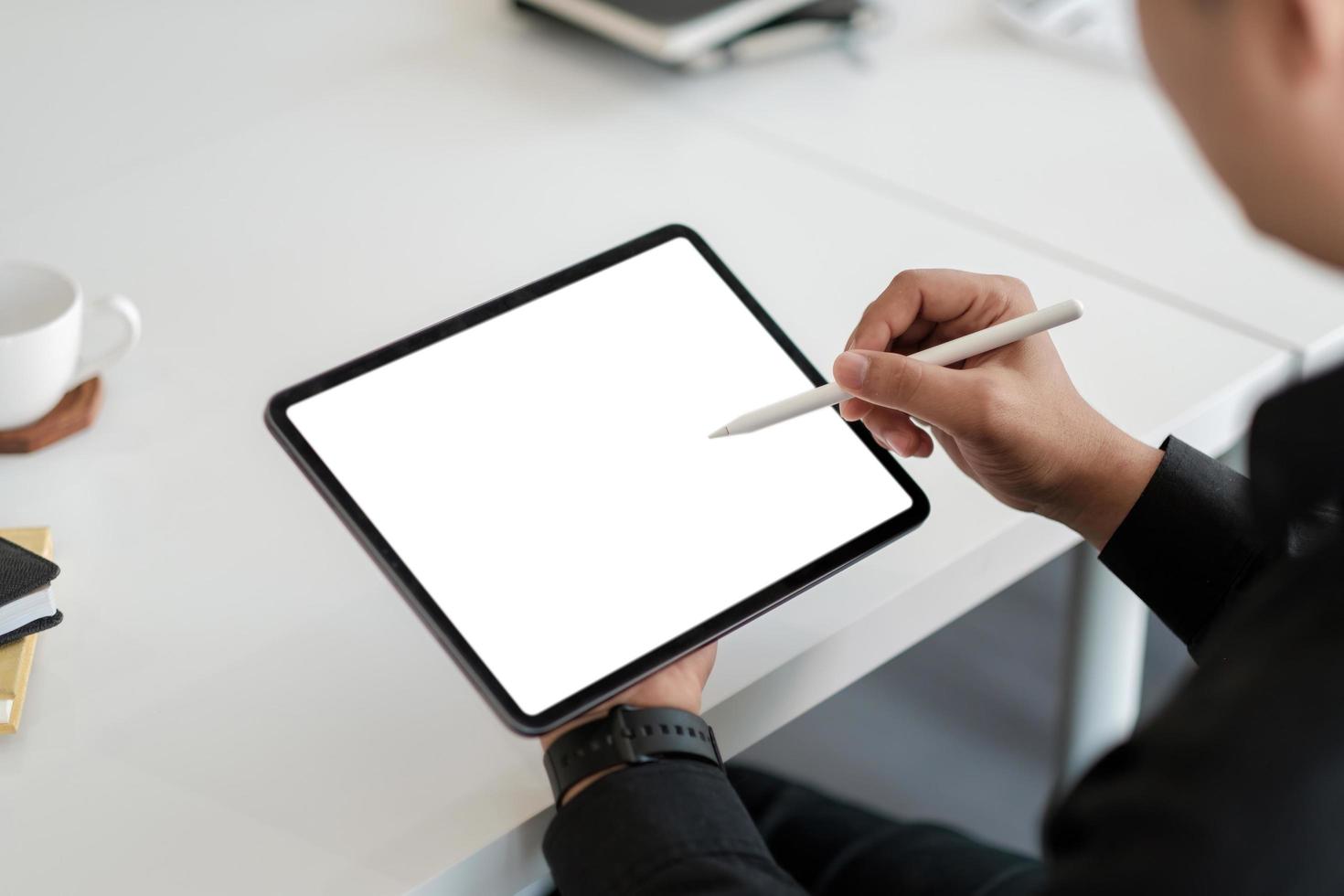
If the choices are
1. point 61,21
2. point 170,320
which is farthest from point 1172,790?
point 61,21

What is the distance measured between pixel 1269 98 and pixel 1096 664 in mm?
762

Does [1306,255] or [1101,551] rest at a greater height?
[1306,255]

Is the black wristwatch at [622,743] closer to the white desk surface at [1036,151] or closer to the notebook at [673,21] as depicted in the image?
the white desk surface at [1036,151]

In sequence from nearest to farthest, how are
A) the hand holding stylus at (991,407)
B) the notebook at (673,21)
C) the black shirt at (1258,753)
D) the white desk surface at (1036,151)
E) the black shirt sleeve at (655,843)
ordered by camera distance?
the black shirt at (1258,753), the black shirt sleeve at (655,843), the hand holding stylus at (991,407), the white desk surface at (1036,151), the notebook at (673,21)

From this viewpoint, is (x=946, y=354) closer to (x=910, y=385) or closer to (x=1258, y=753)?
(x=910, y=385)

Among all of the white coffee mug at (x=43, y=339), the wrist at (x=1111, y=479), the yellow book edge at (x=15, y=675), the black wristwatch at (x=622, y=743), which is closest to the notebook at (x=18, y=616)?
the yellow book edge at (x=15, y=675)

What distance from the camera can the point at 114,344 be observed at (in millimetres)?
894

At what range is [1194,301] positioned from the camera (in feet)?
3.25

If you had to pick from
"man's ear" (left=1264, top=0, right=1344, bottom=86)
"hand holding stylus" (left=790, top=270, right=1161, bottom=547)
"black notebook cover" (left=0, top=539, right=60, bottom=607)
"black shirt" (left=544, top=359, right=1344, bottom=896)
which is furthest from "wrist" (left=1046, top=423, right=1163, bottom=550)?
"black notebook cover" (left=0, top=539, right=60, bottom=607)

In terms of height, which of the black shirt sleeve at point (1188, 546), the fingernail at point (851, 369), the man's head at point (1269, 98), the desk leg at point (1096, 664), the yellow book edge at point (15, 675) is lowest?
the desk leg at point (1096, 664)

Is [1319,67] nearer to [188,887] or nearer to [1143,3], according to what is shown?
[1143,3]

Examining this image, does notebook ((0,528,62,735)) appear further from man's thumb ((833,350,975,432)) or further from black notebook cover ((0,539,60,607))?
man's thumb ((833,350,975,432))

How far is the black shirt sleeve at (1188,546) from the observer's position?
764mm

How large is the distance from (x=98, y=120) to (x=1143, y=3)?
95 cm
